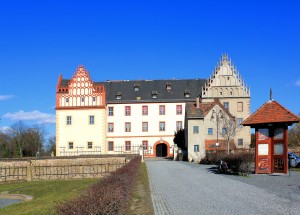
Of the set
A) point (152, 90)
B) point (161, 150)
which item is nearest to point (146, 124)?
point (161, 150)

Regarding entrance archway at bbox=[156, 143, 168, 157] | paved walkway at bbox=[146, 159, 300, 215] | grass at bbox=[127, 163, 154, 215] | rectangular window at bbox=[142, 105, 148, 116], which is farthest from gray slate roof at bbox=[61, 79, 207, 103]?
grass at bbox=[127, 163, 154, 215]

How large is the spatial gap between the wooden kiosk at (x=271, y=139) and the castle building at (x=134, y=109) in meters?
31.7

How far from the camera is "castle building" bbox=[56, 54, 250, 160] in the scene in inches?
2464

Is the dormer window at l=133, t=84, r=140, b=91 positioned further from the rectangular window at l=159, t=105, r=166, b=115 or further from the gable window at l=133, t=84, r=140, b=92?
the rectangular window at l=159, t=105, r=166, b=115

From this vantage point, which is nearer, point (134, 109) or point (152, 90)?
point (134, 109)

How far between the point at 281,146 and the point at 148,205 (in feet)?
42.0

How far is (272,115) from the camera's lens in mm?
22516

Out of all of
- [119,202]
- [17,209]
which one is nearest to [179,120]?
[17,209]

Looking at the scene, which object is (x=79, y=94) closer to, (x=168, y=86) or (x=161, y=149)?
(x=168, y=86)

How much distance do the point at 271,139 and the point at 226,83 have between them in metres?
40.7

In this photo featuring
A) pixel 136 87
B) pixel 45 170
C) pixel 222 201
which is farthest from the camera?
pixel 136 87

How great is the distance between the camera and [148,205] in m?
11.6

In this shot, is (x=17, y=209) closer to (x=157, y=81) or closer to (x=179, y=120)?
(x=179, y=120)

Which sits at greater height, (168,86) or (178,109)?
(168,86)
